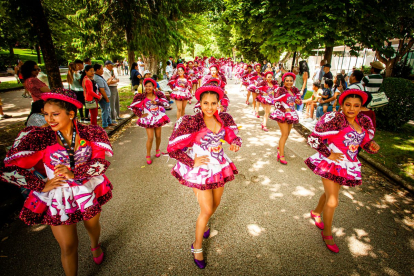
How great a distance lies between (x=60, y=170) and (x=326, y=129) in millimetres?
3107

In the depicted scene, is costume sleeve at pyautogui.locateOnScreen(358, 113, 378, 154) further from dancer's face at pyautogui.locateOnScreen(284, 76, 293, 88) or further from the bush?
the bush

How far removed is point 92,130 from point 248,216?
270 cm

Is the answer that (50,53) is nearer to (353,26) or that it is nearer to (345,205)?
(345,205)

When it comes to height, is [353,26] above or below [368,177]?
above

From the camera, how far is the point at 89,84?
6402 millimetres

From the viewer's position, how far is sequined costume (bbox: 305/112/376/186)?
8.83ft

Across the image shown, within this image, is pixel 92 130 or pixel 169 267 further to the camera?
pixel 169 267

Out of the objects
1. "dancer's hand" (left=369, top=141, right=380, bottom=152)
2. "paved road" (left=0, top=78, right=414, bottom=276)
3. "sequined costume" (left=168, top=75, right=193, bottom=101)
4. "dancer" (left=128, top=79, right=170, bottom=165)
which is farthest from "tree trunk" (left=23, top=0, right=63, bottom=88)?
"dancer's hand" (left=369, top=141, right=380, bottom=152)

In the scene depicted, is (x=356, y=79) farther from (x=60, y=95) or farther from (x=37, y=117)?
(x=37, y=117)

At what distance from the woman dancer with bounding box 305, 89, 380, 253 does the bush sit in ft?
19.0

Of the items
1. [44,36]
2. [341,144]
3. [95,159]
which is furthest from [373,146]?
[44,36]

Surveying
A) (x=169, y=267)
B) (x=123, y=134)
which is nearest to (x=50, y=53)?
(x=123, y=134)

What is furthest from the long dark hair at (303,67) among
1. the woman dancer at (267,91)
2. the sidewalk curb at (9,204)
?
the sidewalk curb at (9,204)

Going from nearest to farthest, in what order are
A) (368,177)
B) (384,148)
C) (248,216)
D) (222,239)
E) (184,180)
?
(184,180), (222,239), (248,216), (368,177), (384,148)
